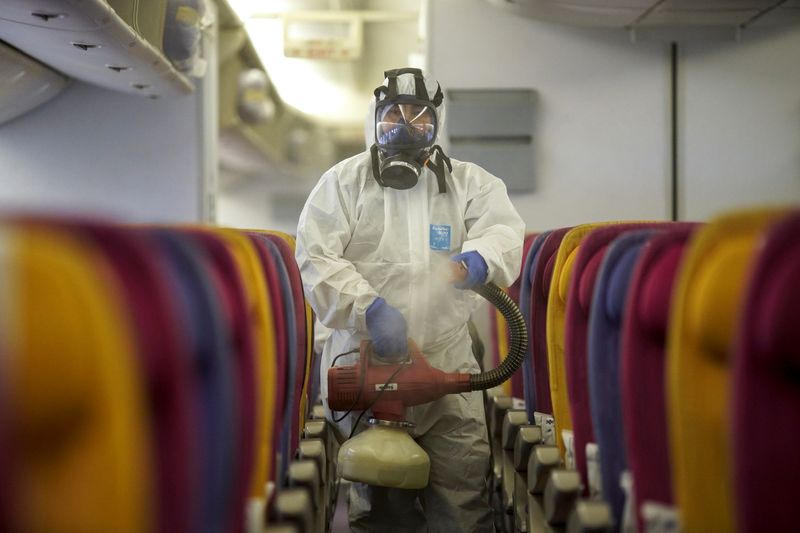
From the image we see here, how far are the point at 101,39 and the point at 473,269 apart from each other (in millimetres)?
1666

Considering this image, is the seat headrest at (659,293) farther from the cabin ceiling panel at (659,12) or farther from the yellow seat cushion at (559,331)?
the cabin ceiling panel at (659,12)

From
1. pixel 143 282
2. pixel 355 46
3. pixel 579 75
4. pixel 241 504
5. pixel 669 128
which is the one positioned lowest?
pixel 241 504

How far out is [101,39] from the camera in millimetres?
2969

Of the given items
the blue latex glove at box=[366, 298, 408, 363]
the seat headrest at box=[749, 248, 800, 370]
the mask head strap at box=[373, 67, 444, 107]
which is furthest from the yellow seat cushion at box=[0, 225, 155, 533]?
the mask head strap at box=[373, 67, 444, 107]

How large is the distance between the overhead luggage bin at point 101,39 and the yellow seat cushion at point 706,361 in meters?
2.13

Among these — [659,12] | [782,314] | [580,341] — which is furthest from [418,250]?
[659,12]

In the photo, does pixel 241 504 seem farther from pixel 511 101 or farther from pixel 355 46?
pixel 355 46

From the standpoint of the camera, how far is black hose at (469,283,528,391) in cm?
226

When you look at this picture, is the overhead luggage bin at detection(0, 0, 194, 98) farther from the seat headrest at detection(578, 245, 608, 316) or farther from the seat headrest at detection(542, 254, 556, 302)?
the seat headrest at detection(578, 245, 608, 316)

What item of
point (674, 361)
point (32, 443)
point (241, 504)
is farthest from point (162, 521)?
point (674, 361)

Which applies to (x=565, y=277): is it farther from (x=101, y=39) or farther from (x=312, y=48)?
(x=312, y=48)

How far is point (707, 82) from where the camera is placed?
4.62 meters

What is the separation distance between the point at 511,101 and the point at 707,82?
1134 mm

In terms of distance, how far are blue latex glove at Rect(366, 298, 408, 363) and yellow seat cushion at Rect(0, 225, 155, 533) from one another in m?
1.49
